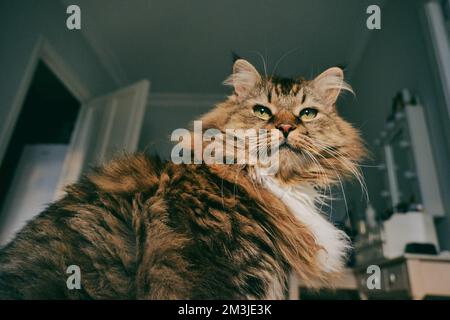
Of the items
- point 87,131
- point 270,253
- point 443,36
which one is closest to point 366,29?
point 443,36

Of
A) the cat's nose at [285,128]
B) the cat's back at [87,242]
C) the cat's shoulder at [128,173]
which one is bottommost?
the cat's back at [87,242]

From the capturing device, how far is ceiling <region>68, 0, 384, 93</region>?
73 centimetres

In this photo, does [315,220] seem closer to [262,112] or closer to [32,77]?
[262,112]

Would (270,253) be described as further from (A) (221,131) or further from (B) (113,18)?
(B) (113,18)

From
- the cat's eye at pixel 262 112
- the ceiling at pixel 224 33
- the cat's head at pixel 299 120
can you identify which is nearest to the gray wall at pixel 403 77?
the ceiling at pixel 224 33

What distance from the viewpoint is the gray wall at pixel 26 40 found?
118 centimetres

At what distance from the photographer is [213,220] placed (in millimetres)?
482

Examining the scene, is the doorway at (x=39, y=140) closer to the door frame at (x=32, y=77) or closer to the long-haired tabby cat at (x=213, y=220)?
the door frame at (x=32, y=77)

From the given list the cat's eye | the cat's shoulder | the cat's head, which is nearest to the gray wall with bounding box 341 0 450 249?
the cat's head

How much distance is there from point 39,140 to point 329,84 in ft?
4.62

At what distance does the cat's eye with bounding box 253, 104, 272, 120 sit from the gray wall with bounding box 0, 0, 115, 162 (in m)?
0.92

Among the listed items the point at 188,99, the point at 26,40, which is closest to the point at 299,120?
the point at 188,99
